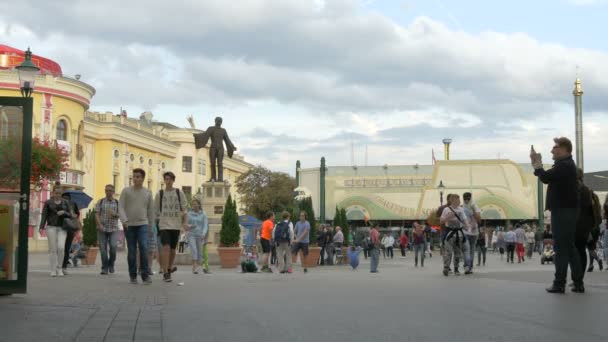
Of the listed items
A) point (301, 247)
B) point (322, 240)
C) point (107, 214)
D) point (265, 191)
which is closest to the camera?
point (107, 214)

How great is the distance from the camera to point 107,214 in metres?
16.3

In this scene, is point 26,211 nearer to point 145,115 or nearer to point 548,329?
point 548,329

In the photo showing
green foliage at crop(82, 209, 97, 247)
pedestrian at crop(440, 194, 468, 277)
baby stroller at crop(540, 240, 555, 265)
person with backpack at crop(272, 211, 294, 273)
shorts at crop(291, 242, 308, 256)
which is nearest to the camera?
pedestrian at crop(440, 194, 468, 277)

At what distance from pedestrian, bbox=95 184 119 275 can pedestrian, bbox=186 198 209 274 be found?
196cm

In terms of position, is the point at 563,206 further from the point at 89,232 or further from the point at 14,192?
the point at 89,232

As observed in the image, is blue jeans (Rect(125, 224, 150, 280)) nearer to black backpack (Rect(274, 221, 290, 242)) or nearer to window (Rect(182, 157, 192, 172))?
black backpack (Rect(274, 221, 290, 242))

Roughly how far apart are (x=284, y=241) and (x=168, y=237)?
7996mm

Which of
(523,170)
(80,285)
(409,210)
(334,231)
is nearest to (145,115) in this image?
(409,210)

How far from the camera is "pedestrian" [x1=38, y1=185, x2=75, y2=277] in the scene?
15.1 m

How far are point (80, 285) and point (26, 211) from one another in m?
3.41

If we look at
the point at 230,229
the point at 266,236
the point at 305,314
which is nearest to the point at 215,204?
the point at 230,229

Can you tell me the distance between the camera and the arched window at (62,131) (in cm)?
6131

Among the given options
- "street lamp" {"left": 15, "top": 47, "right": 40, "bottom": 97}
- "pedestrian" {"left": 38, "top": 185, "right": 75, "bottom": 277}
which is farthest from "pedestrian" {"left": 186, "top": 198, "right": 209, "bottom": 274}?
"street lamp" {"left": 15, "top": 47, "right": 40, "bottom": 97}

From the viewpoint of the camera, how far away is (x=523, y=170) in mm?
66688
